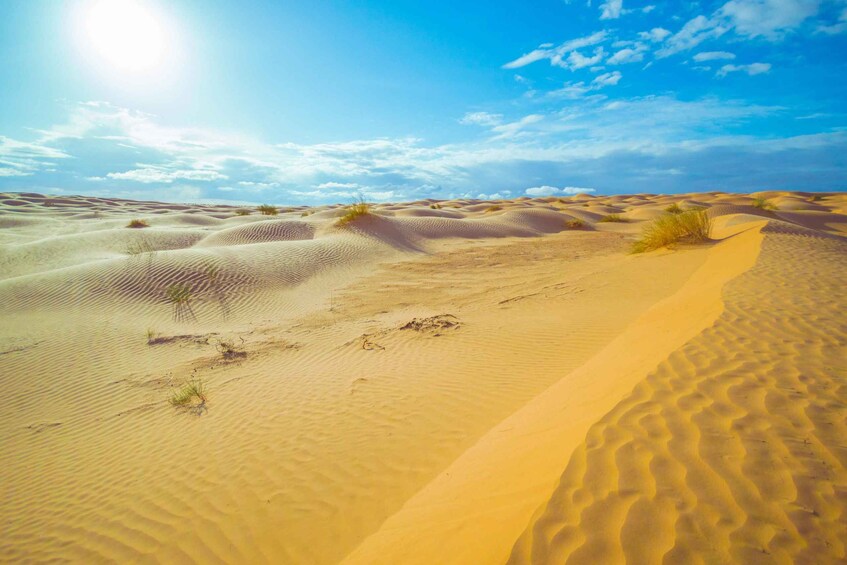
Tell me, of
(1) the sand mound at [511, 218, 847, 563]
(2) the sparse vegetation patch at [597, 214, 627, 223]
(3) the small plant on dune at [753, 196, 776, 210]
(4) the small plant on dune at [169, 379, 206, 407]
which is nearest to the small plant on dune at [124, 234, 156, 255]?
(4) the small plant on dune at [169, 379, 206, 407]

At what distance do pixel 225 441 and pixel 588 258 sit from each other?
13.2 meters

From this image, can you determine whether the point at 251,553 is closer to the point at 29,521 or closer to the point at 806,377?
the point at 29,521

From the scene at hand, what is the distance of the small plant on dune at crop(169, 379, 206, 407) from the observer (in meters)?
5.36

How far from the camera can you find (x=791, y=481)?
215cm

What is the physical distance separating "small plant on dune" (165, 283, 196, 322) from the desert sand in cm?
7

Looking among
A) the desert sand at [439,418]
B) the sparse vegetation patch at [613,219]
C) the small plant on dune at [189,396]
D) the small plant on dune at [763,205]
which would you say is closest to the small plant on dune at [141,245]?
the desert sand at [439,418]

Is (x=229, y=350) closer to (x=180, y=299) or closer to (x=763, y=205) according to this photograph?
(x=180, y=299)

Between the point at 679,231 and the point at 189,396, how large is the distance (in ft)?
46.8

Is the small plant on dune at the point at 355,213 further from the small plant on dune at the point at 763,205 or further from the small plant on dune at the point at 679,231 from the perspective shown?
the small plant on dune at the point at 763,205

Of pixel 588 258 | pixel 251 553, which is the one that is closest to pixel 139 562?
pixel 251 553

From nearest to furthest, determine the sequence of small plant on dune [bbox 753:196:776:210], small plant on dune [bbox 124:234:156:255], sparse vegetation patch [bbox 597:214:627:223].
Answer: small plant on dune [bbox 124:234:156:255] < small plant on dune [bbox 753:196:776:210] < sparse vegetation patch [bbox 597:214:627:223]

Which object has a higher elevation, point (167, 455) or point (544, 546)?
point (544, 546)

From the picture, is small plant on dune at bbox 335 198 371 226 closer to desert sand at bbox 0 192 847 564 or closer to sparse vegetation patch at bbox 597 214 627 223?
desert sand at bbox 0 192 847 564

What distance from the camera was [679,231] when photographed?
41.8 feet
